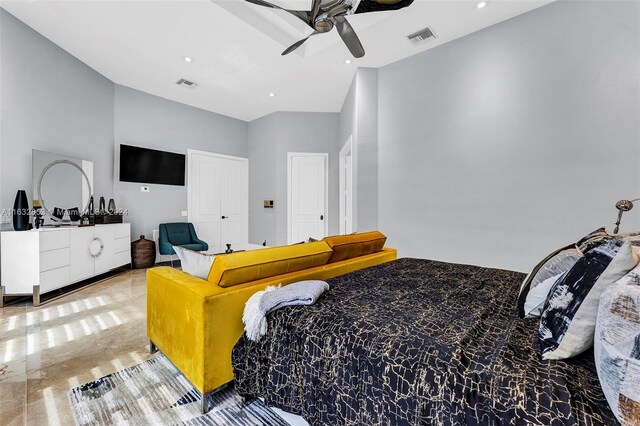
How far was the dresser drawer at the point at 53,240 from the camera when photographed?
3.01 meters

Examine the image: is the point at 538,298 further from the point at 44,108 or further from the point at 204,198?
the point at 204,198

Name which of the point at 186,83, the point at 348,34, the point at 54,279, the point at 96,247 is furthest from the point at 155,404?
the point at 186,83

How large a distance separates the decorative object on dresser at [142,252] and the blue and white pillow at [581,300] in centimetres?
518

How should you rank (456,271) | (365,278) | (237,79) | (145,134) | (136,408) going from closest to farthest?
(136,408) → (365,278) → (456,271) → (237,79) → (145,134)

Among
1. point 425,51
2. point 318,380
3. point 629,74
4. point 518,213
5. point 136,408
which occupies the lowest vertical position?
point 136,408

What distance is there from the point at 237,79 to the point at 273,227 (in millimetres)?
2837

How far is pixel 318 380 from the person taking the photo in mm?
1163

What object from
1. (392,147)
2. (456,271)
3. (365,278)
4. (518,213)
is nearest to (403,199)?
(392,147)

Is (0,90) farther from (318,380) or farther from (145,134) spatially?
(318,380)

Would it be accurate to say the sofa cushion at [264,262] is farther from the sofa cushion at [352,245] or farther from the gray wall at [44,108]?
the gray wall at [44,108]

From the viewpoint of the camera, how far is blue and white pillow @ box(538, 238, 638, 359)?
2.89 ft

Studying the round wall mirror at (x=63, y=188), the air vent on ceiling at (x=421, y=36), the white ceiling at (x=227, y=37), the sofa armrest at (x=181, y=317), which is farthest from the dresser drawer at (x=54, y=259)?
the air vent on ceiling at (x=421, y=36)

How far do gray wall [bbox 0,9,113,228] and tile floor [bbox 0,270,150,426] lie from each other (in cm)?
125

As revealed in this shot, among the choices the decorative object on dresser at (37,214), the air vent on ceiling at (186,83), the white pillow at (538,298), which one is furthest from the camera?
the air vent on ceiling at (186,83)
